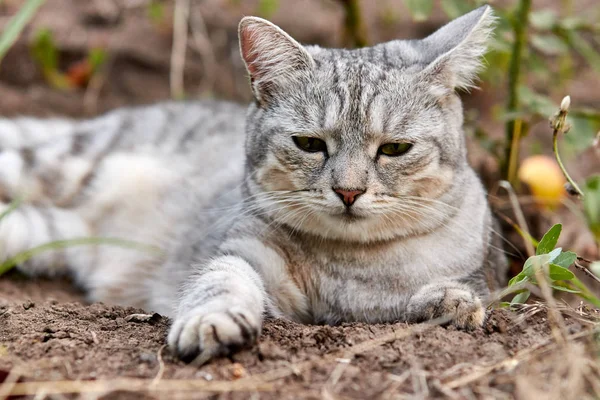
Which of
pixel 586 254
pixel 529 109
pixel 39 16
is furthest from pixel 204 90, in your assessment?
pixel 586 254

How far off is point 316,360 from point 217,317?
11.4 inches

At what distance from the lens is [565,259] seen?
2.04 metres

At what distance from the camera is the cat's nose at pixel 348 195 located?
2152mm

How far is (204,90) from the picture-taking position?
199 inches

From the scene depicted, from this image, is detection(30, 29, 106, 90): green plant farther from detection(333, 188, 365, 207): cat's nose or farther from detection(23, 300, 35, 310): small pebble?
detection(333, 188, 365, 207): cat's nose

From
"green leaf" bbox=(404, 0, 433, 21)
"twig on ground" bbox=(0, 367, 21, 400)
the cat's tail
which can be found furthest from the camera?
the cat's tail

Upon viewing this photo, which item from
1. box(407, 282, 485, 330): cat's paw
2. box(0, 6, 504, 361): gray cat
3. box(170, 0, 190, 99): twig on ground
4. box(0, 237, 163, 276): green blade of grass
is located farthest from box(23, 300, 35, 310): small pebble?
box(170, 0, 190, 99): twig on ground

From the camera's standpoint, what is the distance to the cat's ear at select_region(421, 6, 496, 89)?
7.55ft

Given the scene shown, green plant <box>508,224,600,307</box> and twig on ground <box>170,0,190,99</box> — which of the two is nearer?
green plant <box>508,224,600,307</box>

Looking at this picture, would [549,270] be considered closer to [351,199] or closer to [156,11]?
[351,199]

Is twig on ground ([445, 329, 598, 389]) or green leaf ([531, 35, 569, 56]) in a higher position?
green leaf ([531, 35, 569, 56])

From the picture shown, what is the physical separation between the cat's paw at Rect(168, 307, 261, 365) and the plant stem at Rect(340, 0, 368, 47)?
2.46 meters

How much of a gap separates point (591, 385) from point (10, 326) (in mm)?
1705

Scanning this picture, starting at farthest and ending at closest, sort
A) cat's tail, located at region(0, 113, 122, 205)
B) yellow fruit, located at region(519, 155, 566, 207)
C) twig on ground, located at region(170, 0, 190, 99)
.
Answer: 1. twig on ground, located at region(170, 0, 190, 99)
2. cat's tail, located at region(0, 113, 122, 205)
3. yellow fruit, located at region(519, 155, 566, 207)
